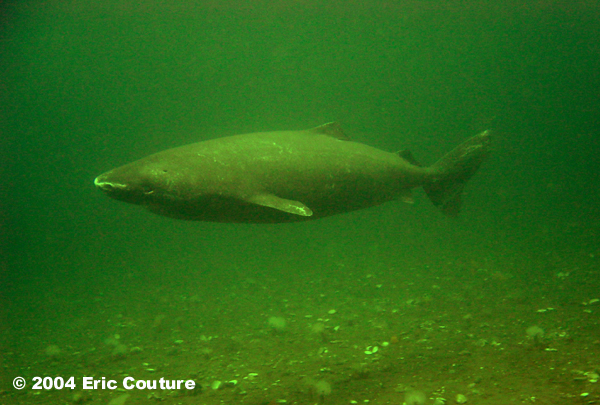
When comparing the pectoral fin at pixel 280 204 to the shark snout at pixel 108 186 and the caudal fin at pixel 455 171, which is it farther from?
the caudal fin at pixel 455 171

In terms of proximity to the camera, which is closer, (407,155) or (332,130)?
(332,130)

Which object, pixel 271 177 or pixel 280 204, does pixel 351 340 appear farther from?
pixel 271 177

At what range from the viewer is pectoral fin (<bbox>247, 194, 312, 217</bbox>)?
150 inches

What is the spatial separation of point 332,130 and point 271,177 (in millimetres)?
2058

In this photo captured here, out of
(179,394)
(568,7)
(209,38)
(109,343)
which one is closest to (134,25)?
(209,38)

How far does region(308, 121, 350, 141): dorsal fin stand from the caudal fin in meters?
1.83

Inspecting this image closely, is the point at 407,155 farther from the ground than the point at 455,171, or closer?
farther from the ground

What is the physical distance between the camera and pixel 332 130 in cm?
583

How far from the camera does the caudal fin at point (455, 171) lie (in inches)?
240

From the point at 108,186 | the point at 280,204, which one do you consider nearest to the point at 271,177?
the point at 280,204

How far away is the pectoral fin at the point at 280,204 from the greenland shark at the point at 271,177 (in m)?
0.01

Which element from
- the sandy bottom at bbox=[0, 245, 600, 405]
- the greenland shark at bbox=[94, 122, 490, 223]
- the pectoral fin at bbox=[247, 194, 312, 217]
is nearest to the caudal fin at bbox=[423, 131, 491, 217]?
the greenland shark at bbox=[94, 122, 490, 223]

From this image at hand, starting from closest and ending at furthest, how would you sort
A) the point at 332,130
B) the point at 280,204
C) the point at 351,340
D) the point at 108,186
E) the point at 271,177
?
the point at 108,186 < the point at 280,204 < the point at 271,177 < the point at 351,340 < the point at 332,130

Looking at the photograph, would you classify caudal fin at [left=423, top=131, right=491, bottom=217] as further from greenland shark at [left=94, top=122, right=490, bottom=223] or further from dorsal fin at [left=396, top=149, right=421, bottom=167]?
dorsal fin at [left=396, top=149, right=421, bottom=167]
